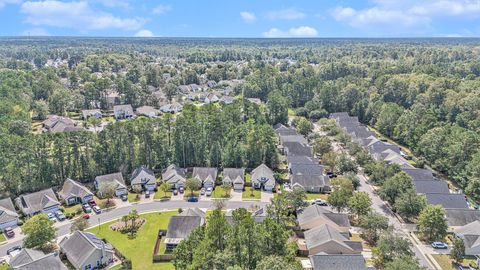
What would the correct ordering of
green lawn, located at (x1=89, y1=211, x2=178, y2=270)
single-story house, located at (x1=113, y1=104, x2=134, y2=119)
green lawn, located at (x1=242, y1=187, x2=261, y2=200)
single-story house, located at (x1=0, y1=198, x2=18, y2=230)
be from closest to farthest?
1. green lawn, located at (x1=89, y1=211, x2=178, y2=270)
2. single-story house, located at (x1=0, y1=198, x2=18, y2=230)
3. green lawn, located at (x1=242, y1=187, x2=261, y2=200)
4. single-story house, located at (x1=113, y1=104, x2=134, y2=119)

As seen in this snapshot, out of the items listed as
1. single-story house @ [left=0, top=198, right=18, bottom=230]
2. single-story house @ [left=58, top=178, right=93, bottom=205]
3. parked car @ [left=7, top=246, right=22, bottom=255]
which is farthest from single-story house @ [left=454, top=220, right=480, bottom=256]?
single-story house @ [left=0, top=198, right=18, bottom=230]

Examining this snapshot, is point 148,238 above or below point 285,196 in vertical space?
below

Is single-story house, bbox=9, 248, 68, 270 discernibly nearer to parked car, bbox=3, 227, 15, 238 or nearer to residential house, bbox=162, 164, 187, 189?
parked car, bbox=3, 227, 15, 238

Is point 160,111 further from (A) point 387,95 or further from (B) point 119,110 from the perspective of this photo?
(A) point 387,95

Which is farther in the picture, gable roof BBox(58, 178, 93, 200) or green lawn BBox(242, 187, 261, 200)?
green lawn BBox(242, 187, 261, 200)

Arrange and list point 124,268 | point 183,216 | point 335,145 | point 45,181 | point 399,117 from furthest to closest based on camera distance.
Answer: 1. point 399,117
2. point 335,145
3. point 45,181
4. point 183,216
5. point 124,268

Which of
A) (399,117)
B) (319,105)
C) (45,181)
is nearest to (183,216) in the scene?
(45,181)
